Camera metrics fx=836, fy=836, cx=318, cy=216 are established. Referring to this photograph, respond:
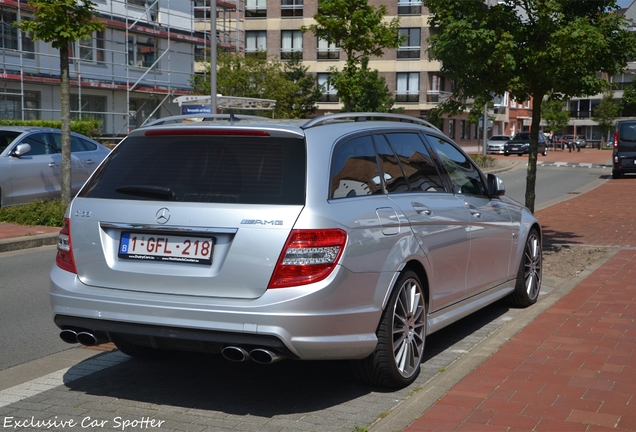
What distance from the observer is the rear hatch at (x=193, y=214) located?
4.59m

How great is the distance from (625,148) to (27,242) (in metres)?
25.8

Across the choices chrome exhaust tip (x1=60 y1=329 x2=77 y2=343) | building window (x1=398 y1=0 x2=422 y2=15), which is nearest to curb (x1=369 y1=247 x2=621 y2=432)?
chrome exhaust tip (x1=60 y1=329 x2=77 y2=343)

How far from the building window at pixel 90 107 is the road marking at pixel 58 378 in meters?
37.3

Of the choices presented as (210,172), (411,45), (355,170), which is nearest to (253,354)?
(210,172)

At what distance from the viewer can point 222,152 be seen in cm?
495

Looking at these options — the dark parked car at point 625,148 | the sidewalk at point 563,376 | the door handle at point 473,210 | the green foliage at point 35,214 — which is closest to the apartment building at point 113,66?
the dark parked car at point 625,148

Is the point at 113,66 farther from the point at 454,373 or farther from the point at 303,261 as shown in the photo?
the point at 303,261

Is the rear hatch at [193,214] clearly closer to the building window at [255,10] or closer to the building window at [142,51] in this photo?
the building window at [142,51]

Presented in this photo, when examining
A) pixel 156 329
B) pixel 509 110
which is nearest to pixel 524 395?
pixel 156 329

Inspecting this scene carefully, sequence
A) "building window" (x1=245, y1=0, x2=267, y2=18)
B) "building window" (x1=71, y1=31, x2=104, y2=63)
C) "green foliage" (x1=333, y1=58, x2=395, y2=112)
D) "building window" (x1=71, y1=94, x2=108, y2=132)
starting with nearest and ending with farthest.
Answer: "green foliage" (x1=333, y1=58, x2=395, y2=112) < "building window" (x1=71, y1=31, x2=104, y2=63) < "building window" (x1=71, y1=94, x2=108, y2=132) < "building window" (x1=245, y1=0, x2=267, y2=18)

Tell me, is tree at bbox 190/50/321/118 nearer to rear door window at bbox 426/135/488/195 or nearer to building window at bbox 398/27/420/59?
building window at bbox 398/27/420/59

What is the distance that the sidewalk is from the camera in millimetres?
4566

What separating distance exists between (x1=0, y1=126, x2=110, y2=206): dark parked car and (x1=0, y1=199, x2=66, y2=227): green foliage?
2.88ft

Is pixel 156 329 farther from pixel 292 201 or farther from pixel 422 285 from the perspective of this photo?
pixel 422 285
